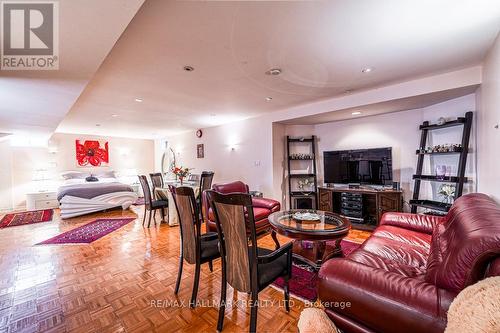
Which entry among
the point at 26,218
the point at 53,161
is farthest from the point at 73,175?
the point at 26,218

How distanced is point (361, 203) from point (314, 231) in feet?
7.55

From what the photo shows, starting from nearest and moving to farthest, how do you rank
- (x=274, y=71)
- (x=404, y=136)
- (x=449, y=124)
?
(x=274, y=71), (x=449, y=124), (x=404, y=136)

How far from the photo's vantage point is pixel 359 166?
4.07m

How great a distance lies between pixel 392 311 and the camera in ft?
3.12

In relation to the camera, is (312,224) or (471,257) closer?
(471,257)

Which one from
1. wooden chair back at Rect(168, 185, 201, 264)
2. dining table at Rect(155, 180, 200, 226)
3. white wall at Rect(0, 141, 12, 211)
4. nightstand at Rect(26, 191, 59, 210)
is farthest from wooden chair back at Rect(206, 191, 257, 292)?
white wall at Rect(0, 141, 12, 211)

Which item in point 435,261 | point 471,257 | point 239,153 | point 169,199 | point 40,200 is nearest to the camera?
point 471,257

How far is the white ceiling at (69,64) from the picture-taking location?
4.22 ft

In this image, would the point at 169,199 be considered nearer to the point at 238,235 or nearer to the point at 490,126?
the point at 238,235

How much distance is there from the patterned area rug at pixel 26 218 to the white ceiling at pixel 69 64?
7.35 ft

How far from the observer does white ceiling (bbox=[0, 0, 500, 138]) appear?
1.49 m

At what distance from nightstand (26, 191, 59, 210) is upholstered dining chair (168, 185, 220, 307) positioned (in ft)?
20.4

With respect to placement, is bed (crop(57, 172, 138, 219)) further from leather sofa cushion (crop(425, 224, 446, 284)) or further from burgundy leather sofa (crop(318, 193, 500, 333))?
leather sofa cushion (crop(425, 224, 446, 284))

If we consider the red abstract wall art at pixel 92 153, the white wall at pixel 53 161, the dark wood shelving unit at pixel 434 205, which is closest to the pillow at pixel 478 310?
the dark wood shelving unit at pixel 434 205
